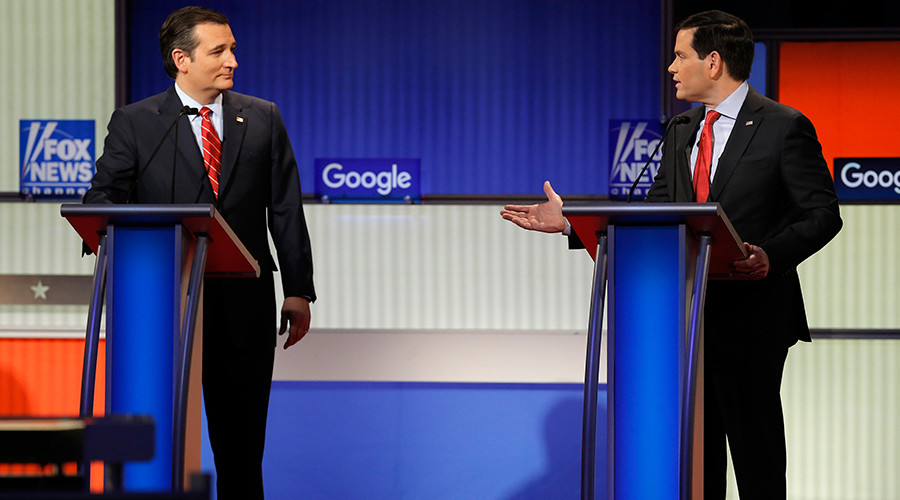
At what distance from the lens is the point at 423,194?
167 inches

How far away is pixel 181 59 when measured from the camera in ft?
9.08

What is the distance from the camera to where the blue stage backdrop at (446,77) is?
13.9ft

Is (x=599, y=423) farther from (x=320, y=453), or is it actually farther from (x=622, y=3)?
(x=622, y=3)

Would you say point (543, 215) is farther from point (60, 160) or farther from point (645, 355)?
point (60, 160)

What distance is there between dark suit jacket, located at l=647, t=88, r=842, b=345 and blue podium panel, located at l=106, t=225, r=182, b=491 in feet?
4.23

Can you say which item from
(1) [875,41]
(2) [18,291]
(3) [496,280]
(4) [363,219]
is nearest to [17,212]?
(2) [18,291]

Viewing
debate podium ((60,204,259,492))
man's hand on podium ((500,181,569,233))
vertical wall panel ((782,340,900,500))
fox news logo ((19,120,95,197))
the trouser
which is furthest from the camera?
fox news logo ((19,120,95,197))

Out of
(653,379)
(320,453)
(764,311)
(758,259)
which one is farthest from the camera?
(320,453)

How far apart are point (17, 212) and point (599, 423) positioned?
243 cm

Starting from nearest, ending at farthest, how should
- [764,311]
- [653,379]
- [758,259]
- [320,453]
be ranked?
[653,379] < [758,259] < [764,311] < [320,453]

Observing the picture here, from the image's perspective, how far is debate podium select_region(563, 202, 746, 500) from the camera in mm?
1951

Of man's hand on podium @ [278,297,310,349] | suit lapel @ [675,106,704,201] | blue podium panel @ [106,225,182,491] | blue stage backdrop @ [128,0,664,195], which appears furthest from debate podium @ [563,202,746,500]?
blue stage backdrop @ [128,0,664,195]

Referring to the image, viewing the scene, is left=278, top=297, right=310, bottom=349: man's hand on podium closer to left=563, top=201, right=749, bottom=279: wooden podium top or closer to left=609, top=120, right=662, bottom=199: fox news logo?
left=563, top=201, right=749, bottom=279: wooden podium top

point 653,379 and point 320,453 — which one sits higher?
point 653,379
